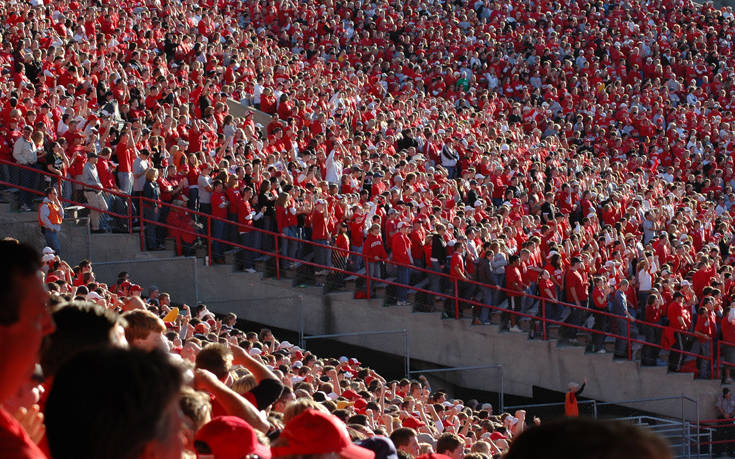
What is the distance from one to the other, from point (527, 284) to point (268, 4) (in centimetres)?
1602

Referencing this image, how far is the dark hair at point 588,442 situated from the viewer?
221 cm

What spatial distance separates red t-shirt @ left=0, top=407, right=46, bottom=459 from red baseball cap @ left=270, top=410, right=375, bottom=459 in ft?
4.82

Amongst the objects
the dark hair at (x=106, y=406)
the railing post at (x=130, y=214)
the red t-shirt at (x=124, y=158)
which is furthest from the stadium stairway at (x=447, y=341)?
the dark hair at (x=106, y=406)

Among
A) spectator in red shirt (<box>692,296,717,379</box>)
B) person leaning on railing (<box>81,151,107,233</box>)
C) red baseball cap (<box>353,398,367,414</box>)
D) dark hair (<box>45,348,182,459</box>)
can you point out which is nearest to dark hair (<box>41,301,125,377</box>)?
dark hair (<box>45,348,182,459</box>)

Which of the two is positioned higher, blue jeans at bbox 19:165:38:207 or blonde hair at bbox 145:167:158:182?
blonde hair at bbox 145:167:158:182

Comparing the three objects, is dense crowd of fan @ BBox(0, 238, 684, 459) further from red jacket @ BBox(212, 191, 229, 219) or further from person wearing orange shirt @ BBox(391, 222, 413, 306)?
person wearing orange shirt @ BBox(391, 222, 413, 306)

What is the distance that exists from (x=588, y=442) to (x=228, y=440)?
205cm

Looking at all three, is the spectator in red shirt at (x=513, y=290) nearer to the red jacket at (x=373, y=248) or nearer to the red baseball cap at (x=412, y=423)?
the red jacket at (x=373, y=248)

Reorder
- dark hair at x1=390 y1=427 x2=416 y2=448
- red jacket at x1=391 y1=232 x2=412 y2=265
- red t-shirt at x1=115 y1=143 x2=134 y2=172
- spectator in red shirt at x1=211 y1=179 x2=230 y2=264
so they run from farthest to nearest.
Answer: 1. red jacket at x1=391 y1=232 x2=412 y2=265
2. spectator in red shirt at x1=211 y1=179 x2=230 y2=264
3. red t-shirt at x1=115 y1=143 x2=134 y2=172
4. dark hair at x1=390 y1=427 x2=416 y2=448

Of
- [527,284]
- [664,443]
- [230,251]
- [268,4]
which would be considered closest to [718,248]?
[527,284]

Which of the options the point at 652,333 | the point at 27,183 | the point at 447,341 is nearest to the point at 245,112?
the point at 27,183

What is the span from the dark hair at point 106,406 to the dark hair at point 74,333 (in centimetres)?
103

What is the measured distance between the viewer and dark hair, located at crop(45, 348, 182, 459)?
2.54 m

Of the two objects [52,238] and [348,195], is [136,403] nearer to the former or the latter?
[52,238]
